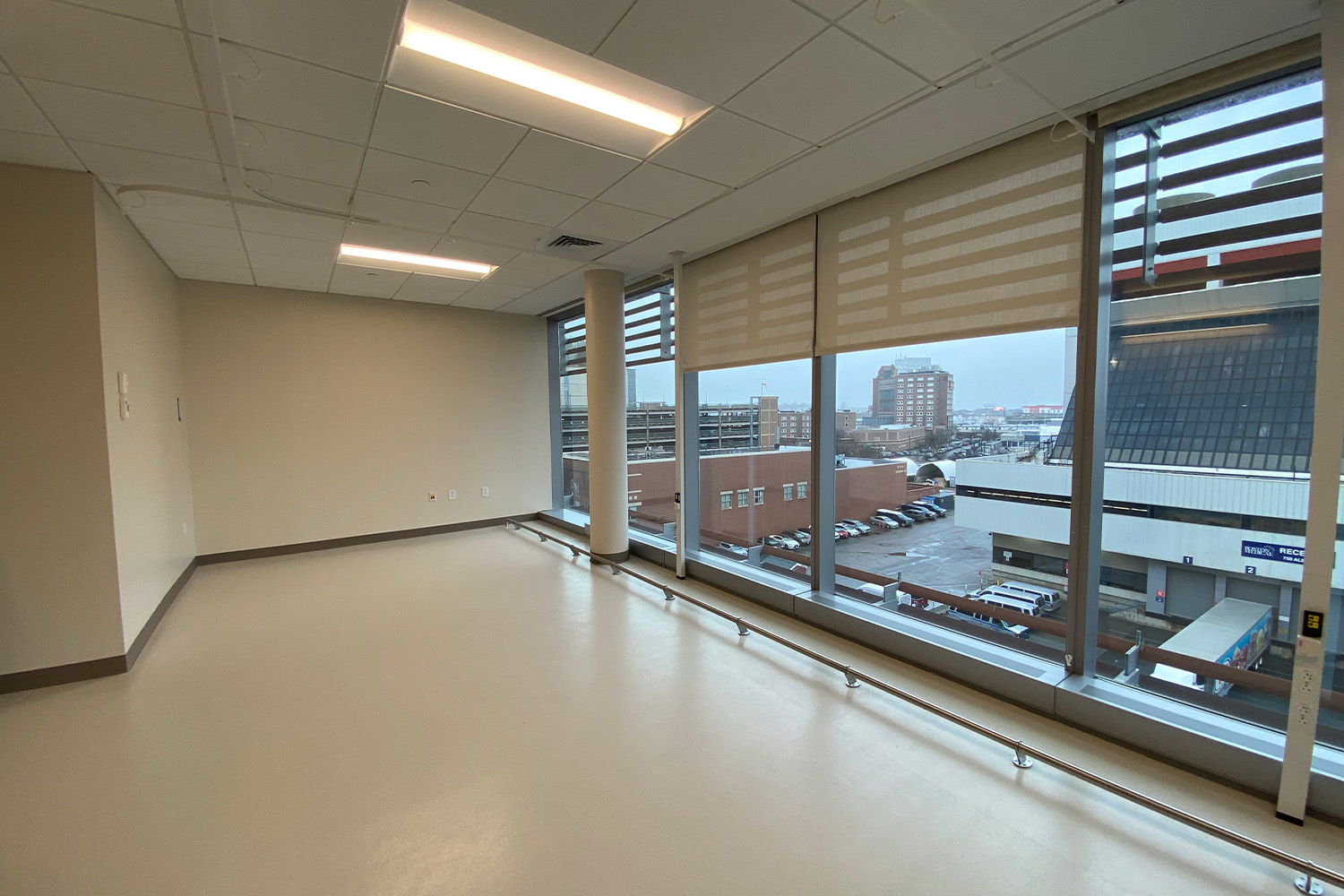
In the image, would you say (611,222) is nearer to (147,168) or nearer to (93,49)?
(93,49)

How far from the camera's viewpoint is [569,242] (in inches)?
185

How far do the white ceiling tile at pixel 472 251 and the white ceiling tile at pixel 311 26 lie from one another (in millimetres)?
2336

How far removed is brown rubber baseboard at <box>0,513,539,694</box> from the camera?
3.32 metres

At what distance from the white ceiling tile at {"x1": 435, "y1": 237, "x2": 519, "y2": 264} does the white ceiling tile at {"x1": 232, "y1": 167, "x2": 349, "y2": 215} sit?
0.93m

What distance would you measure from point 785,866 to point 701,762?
66cm

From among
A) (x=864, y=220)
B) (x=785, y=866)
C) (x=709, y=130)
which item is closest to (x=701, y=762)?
(x=785, y=866)

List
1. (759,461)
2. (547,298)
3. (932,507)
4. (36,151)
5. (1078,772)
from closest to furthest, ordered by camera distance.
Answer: (1078,772)
(36,151)
(932,507)
(759,461)
(547,298)

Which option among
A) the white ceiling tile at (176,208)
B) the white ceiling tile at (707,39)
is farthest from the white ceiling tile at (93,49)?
the white ceiling tile at (707,39)

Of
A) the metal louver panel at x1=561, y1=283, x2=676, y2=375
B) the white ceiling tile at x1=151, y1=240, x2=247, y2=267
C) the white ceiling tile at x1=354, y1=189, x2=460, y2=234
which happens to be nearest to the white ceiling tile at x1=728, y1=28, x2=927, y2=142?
the white ceiling tile at x1=354, y1=189, x2=460, y2=234

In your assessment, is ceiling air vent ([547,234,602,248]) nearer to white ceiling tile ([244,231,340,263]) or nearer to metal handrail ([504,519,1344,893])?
white ceiling tile ([244,231,340,263])

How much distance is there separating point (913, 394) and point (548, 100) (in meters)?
2.89

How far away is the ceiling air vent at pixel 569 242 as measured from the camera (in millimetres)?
4566

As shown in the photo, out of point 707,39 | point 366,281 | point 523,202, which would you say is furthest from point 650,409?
point 707,39

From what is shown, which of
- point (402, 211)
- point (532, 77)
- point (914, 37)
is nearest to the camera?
point (914, 37)
